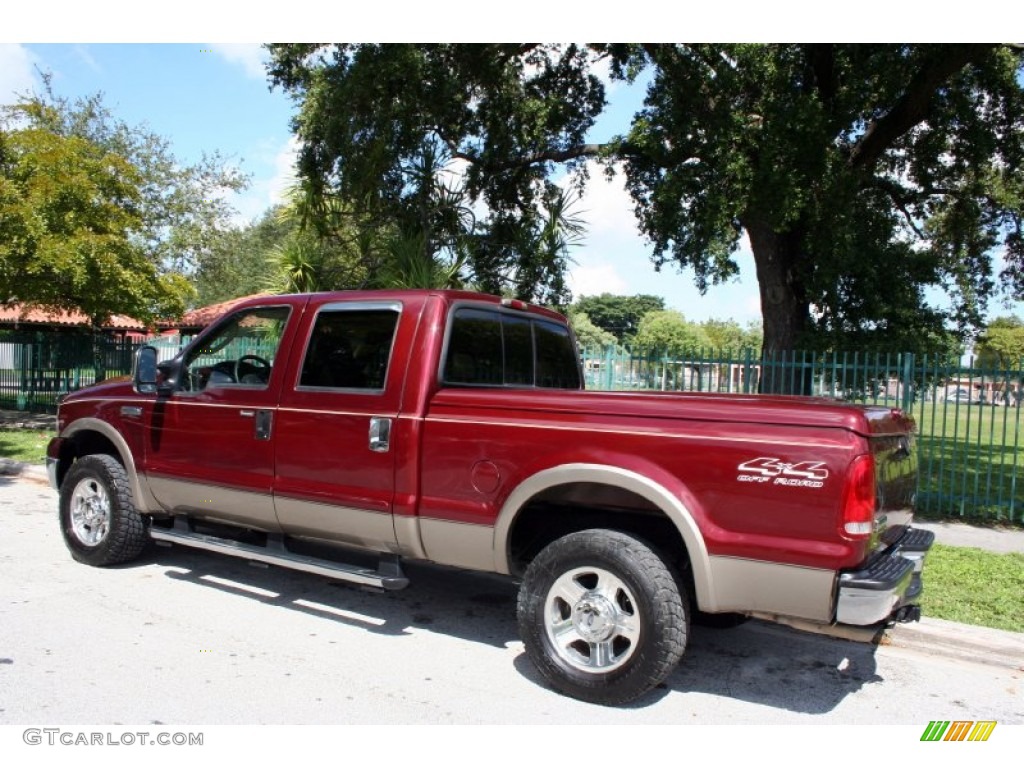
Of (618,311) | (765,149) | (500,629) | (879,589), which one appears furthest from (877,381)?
(618,311)

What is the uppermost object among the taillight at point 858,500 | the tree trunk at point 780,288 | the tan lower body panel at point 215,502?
the tree trunk at point 780,288

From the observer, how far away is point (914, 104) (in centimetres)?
1148

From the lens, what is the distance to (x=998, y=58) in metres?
11.7

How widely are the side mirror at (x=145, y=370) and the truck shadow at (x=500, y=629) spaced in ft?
4.78

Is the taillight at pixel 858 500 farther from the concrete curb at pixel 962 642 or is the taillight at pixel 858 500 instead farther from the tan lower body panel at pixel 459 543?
the concrete curb at pixel 962 642

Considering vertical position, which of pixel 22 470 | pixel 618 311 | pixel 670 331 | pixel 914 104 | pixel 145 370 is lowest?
pixel 22 470

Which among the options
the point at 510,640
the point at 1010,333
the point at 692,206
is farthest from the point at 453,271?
the point at 1010,333

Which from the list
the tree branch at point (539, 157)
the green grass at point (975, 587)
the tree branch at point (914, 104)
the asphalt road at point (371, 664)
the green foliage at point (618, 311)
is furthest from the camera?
the green foliage at point (618, 311)

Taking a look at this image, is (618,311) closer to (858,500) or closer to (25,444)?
(25,444)

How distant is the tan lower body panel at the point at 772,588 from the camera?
3.44 meters

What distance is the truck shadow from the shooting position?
14.1 feet

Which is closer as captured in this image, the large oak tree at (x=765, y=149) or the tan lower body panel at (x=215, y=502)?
the tan lower body panel at (x=215, y=502)

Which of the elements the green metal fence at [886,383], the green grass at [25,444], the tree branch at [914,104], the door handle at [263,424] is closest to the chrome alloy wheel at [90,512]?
the door handle at [263,424]

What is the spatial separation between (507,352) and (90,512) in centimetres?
347
